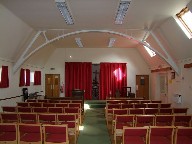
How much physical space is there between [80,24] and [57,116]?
4.77m

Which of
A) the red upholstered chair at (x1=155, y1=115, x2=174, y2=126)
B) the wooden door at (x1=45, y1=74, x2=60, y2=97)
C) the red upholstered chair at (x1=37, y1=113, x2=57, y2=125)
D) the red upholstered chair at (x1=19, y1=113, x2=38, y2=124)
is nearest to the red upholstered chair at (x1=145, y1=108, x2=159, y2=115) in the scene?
the red upholstered chair at (x1=155, y1=115, x2=174, y2=126)

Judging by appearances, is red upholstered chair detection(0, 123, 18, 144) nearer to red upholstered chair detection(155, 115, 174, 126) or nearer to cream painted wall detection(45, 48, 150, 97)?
red upholstered chair detection(155, 115, 174, 126)

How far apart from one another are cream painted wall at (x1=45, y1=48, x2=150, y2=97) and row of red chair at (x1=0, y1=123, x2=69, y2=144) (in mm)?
12670

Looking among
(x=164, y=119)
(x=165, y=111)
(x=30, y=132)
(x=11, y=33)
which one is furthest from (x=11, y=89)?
(x=164, y=119)

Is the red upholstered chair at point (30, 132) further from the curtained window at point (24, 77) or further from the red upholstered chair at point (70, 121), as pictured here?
the curtained window at point (24, 77)

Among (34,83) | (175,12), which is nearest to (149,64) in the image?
(34,83)

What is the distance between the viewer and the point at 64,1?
22.1ft

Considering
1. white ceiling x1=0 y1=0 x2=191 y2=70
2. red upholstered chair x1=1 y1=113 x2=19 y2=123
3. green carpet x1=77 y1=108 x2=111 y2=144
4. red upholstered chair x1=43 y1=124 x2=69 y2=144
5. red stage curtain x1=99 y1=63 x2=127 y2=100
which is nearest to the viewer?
red upholstered chair x1=43 y1=124 x2=69 y2=144

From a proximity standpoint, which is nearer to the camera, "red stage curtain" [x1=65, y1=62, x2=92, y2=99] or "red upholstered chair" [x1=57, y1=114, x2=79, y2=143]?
"red upholstered chair" [x1=57, y1=114, x2=79, y2=143]

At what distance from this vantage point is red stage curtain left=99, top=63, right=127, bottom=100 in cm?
1778

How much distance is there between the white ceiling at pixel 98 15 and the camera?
7.04 meters

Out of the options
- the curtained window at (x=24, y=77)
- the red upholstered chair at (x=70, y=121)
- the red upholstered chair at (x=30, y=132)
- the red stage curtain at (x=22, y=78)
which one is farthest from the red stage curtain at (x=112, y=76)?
the red upholstered chair at (x=30, y=132)

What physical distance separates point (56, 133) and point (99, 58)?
13.1m

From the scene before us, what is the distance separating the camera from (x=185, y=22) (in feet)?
27.6
